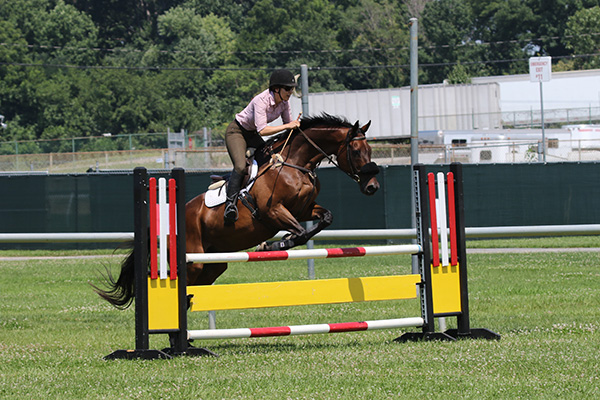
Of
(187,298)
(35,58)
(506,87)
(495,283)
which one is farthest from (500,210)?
(35,58)

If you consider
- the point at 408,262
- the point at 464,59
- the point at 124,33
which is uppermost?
the point at 124,33

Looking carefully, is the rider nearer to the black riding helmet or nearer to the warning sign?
the black riding helmet

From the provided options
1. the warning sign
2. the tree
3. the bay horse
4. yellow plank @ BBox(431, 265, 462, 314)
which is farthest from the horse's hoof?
the tree

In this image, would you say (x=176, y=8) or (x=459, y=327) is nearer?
(x=459, y=327)

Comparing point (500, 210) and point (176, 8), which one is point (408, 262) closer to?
point (500, 210)

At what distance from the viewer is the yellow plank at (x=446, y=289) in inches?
319

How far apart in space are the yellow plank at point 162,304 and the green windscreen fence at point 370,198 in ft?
50.8

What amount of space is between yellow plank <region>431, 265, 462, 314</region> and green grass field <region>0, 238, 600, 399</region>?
18.1 inches

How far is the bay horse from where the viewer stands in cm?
872

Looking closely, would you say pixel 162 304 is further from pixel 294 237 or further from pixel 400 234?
pixel 400 234

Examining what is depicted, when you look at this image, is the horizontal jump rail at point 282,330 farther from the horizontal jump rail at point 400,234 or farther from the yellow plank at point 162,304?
the horizontal jump rail at point 400,234

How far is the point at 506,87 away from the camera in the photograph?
60.2 m

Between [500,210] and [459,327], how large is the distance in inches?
655

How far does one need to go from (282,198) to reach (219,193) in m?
0.75
